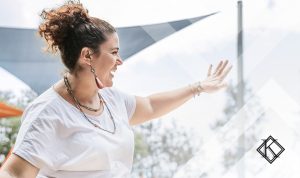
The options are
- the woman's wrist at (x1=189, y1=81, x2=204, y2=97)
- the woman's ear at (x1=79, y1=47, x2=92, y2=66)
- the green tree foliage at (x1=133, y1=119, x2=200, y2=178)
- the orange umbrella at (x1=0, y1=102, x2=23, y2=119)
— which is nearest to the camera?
the woman's ear at (x1=79, y1=47, x2=92, y2=66)

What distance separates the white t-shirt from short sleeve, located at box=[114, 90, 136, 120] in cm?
18

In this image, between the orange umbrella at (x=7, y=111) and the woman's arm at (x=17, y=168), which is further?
the orange umbrella at (x=7, y=111)

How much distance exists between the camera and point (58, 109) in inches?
50.3

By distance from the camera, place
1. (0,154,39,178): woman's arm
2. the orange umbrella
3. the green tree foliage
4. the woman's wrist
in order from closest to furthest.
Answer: (0,154,39,178): woman's arm → the woman's wrist → the orange umbrella → the green tree foliage

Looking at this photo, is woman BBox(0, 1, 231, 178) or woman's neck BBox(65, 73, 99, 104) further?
woman's neck BBox(65, 73, 99, 104)

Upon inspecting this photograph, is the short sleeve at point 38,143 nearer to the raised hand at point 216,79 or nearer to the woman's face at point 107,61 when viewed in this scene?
the woman's face at point 107,61

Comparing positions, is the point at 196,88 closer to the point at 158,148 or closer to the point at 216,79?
the point at 216,79

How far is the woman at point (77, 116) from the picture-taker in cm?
123

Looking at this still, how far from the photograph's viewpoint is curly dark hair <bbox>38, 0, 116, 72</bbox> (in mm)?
1334

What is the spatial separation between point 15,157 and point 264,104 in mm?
1891

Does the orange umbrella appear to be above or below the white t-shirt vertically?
above

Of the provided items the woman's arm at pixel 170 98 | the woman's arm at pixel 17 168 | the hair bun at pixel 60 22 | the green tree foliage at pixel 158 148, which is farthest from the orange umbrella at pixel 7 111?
the woman's arm at pixel 17 168

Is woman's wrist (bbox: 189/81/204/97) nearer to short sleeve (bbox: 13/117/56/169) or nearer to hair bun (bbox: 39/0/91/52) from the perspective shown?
hair bun (bbox: 39/0/91/52)

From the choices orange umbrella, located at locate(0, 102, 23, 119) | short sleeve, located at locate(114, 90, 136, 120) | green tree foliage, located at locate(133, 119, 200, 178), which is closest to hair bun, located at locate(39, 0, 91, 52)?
short sleeve, located at locate(114, 90, 136, 120)
